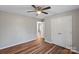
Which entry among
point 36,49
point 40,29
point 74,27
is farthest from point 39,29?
point 74,27

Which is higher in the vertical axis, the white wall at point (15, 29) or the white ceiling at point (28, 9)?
the white ceiling at point (28, 9)

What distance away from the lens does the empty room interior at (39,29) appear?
1577mm

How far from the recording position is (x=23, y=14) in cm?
167

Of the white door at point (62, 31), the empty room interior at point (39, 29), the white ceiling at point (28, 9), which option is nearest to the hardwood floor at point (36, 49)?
the empty room interior at point (39, 29)

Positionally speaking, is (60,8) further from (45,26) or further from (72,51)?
(72,51)

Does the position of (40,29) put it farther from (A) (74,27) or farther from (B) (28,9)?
(A) (74,27)

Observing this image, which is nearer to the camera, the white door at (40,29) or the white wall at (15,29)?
the white wall at (15,29)

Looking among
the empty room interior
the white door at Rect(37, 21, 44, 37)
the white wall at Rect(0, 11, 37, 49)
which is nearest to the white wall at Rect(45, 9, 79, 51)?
the empty room interior

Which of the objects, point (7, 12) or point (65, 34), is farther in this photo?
point (65, 34)

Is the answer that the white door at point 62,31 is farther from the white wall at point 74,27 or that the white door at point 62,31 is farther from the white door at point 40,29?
the white door at point 40,29

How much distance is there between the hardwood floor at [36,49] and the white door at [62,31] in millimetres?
127
